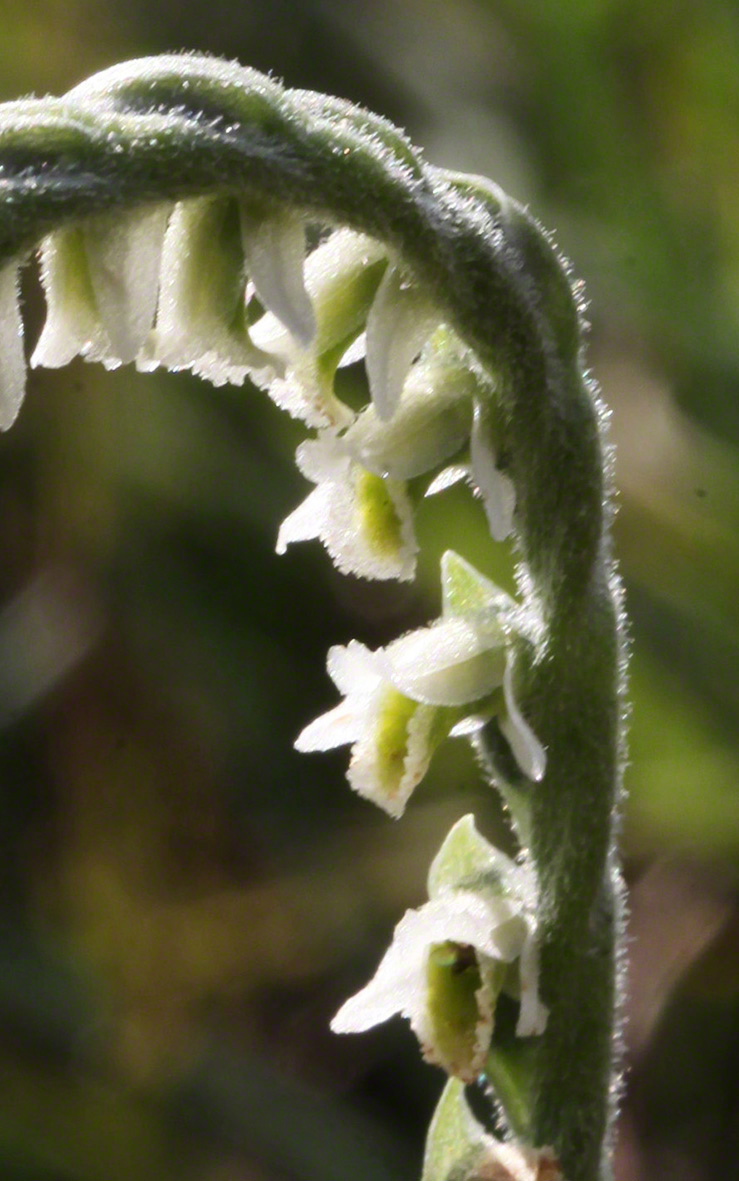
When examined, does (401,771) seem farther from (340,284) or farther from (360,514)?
(340,284)

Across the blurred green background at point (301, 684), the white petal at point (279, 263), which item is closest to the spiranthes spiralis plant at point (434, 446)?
the white petal at point (279, 263)

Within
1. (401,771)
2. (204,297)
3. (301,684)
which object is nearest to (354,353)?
(204,297)

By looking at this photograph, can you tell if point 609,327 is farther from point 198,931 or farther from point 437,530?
point 198,931

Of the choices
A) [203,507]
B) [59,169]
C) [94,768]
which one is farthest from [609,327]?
[59,169]

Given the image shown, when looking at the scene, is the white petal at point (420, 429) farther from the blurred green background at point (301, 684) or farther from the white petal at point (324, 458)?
the blurred green background at point (301, 684)

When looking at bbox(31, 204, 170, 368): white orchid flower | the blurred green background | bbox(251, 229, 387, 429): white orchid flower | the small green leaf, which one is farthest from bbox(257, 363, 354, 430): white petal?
the blurred green background

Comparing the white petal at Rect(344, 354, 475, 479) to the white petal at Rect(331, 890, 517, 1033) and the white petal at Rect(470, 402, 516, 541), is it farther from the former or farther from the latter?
the white petal at Rect(331, 890, 517, 1033)
